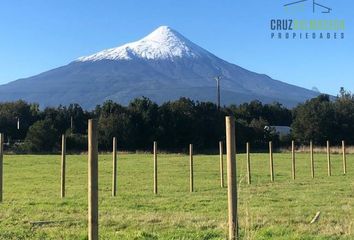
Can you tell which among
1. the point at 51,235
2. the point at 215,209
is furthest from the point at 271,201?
the point at 51,235

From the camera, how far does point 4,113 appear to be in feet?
251

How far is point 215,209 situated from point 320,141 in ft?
196

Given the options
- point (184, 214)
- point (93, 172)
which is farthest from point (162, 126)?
point (93, 172)

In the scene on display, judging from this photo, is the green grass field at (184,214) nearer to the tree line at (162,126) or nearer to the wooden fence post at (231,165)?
the wooden fence post at (231,165)

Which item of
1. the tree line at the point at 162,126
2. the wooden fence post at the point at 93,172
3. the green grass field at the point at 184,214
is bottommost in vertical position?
the green grass field at the point at 184,214

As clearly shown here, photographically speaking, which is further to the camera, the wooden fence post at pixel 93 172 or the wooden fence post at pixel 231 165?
the wooden fence post at pixel 231 165

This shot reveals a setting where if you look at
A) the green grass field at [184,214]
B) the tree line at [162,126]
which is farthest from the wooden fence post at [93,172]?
the tree line at [162,126]

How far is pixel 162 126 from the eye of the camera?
66688 millimetres

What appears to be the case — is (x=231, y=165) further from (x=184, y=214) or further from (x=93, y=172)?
(x=184, y=214)

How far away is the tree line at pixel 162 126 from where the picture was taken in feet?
206

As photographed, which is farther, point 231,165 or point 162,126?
point 162,126

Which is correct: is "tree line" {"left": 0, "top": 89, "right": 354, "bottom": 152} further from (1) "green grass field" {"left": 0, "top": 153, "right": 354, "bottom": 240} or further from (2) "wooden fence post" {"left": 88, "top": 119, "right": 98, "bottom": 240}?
(2) "wooden fence post" {"left": 88, "top": 119, "right": 98, "bottom": 240}

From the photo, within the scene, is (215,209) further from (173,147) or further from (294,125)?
(294,125)

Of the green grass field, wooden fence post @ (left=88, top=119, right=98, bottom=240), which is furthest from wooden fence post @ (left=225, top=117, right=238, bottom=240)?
wooden fence post @ (left=88, top=119, right=98, bottom=240)
